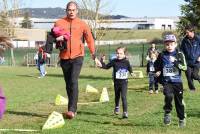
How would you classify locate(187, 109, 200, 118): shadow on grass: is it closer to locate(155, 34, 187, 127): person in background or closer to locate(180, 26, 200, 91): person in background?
locate(155, 34, 187, 127): person in background

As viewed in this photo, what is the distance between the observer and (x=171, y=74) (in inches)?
363

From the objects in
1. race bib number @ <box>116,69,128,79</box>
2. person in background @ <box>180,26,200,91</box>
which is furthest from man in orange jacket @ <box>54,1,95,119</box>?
person in background @ <box>180,26,200,91</box>

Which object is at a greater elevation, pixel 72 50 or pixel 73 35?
pixel 73 35

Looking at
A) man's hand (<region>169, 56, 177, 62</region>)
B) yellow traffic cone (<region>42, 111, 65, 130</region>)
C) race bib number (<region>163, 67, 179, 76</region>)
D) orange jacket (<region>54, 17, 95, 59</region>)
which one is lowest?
yellow traffic cone (<region>42, 111, 65, 130</region>)

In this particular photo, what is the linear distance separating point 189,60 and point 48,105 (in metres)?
4.58

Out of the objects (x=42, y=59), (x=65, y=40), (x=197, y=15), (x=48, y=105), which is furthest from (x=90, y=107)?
(x=197, y=15)

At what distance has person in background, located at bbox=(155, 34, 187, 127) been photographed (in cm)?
914

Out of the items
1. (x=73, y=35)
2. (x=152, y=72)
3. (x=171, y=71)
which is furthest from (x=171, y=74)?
(x=152, y=72)

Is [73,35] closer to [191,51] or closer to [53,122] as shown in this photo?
[53,122]

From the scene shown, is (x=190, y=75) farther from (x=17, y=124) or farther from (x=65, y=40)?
(x=17, y=124)

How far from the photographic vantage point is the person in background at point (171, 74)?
9.14m

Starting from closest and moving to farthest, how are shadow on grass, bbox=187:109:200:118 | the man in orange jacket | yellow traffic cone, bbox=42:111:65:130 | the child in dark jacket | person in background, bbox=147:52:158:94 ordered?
1. yellow traffic cone, bbox=42:111:65:130
2. the man in orange jacket
3. shadow on grass, bbox=187:109:200:118
4. the child in dark jacket
5. person in background, bbox=147:52:158:94

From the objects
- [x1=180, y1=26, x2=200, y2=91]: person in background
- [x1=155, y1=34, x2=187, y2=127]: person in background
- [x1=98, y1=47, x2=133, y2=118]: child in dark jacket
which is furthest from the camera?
[x1=180, y1=26, x2=200, y2=91]: person in background

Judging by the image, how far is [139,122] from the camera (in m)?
9.73
